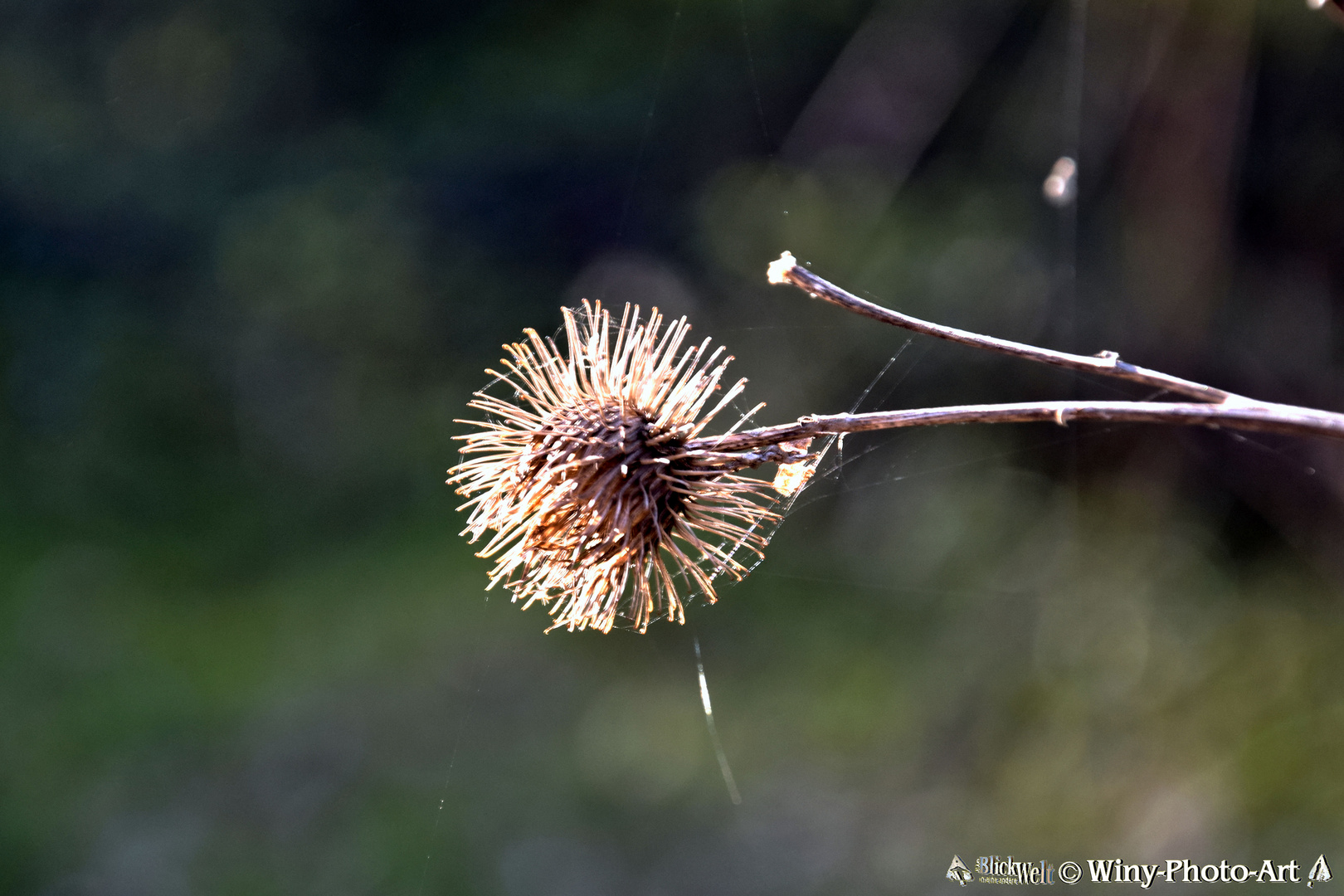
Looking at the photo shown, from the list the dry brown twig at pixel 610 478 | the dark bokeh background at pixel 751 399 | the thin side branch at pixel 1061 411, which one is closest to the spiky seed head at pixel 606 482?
the dry brown twig at pixel 610 478

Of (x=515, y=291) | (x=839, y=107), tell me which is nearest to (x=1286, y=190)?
(x=839, y=107)

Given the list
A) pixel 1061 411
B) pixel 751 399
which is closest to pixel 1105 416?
pixel 1061 411

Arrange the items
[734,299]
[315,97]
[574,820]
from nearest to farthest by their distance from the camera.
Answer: [574,820]
[734,299]
[315,97]

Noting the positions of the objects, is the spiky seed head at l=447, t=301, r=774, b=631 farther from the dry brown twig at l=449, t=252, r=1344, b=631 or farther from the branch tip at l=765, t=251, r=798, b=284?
the branch tip at l=765, t=251, r=798, b=284

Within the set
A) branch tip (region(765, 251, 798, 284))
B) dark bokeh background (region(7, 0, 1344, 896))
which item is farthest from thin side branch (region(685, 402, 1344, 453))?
dark bokeh background (region(7, 0, 1344, 896))

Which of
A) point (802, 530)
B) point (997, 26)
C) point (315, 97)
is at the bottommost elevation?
point (802, 530)

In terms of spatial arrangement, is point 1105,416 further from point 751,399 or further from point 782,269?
point 751,399

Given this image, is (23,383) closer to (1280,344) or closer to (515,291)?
(515,291)
